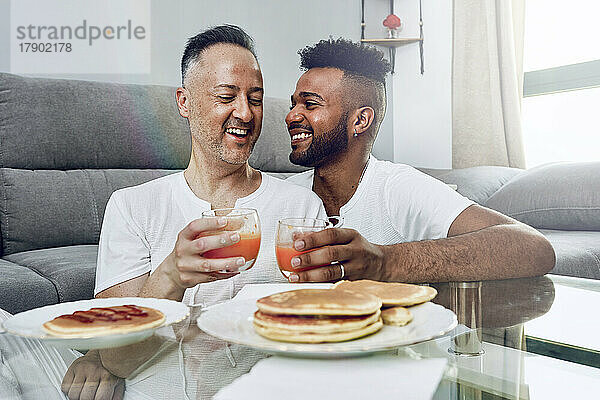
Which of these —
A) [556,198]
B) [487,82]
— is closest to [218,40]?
[556,198]

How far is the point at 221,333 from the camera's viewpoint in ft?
1.49

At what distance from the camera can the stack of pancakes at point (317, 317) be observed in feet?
1.40

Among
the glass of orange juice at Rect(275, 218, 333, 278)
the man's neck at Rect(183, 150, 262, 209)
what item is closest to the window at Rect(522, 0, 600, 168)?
the man's neck at Rect(183, 150, 262, 209)

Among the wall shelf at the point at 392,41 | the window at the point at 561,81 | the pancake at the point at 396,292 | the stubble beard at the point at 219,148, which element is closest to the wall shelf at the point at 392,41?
the wall shelf at the point at 392,41

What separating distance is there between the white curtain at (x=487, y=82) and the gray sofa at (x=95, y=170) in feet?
1.49

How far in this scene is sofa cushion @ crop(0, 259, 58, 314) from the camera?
1.22 m

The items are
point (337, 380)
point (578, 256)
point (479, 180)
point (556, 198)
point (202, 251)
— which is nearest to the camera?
point (337, 380)

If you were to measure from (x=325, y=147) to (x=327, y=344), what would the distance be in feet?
2.70

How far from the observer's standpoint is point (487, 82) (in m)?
2.43

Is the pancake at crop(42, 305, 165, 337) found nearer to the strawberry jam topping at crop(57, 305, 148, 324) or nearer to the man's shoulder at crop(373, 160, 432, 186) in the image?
the strawberry jam topping at crop(57, 305, 148, 324)

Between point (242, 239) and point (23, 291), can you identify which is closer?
point (242, 239)

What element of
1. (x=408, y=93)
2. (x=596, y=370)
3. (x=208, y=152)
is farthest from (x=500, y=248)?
(x=408, y=93)

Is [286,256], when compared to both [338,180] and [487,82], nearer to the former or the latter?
[338,180]

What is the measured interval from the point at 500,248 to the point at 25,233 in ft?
4.01
